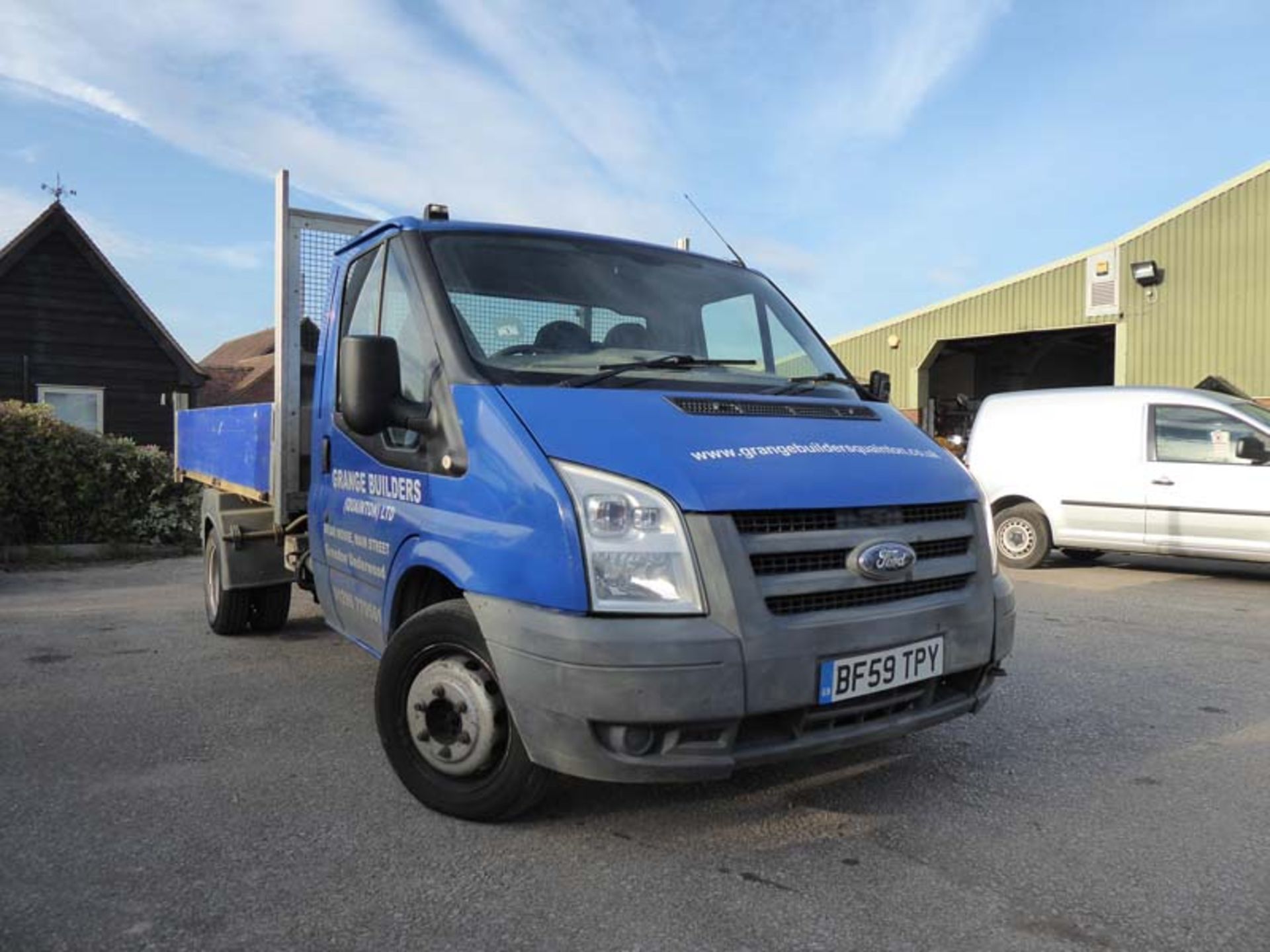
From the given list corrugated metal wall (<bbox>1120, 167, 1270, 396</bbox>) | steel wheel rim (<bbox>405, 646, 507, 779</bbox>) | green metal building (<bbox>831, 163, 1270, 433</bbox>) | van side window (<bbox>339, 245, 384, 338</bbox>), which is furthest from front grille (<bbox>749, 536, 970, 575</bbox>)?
corrugated metal wall (<bbox>1120, 167, 1270, 396</bbox>)

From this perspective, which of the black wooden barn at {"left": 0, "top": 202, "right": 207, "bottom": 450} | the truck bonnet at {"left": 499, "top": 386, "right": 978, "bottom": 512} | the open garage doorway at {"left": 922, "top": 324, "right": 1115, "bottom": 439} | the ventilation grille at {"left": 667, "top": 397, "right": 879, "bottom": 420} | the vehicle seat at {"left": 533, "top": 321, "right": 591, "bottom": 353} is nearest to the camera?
the truck bonnet at {"left": 499, "top": 386, "right": 978, "bottom": 512}

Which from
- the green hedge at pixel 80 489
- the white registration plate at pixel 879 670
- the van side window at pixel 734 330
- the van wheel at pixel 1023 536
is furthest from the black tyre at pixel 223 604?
the van wheel at pixel 1023 536

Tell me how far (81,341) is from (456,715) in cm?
1976

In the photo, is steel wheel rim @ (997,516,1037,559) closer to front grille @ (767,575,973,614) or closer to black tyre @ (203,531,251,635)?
front grille @ (767,575,973,614)

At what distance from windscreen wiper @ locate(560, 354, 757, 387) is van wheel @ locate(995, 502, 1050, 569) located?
23.1 feet

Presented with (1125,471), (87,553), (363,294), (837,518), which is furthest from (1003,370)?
(837,518)

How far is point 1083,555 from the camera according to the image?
10.5 meters

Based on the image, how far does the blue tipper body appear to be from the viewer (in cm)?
505

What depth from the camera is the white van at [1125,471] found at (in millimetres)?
8438

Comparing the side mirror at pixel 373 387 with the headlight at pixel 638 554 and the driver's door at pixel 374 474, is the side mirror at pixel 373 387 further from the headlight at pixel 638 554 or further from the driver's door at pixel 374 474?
the headlight at pixel 638 554

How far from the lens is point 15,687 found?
4914 mm

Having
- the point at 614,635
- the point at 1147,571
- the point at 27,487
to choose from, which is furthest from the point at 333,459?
the point at 1147,571

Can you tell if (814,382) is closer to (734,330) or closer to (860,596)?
(734,330)

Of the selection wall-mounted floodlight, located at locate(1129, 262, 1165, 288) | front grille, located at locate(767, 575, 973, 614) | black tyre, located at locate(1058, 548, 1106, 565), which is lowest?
black tyre, located at locate(1058, 548, 1106, 565)
